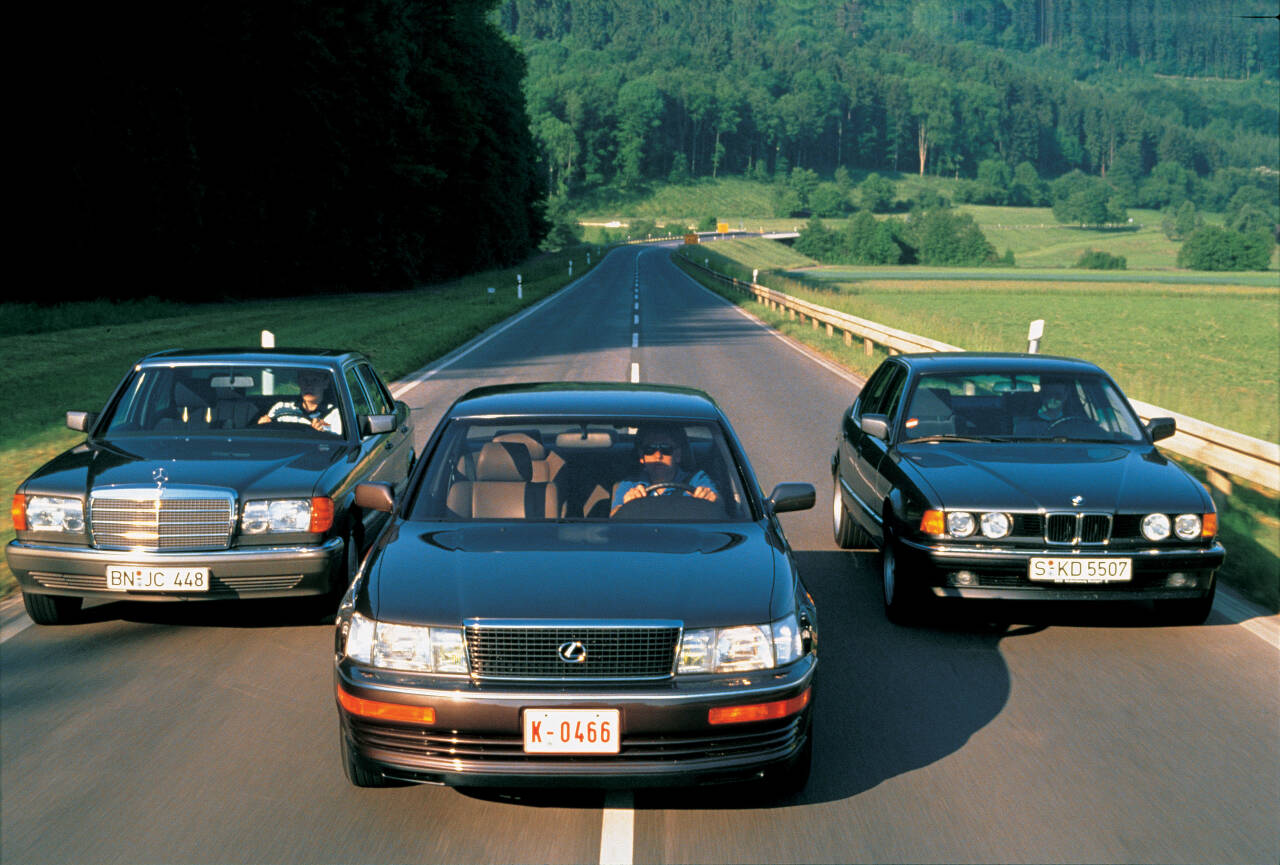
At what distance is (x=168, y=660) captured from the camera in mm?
6555

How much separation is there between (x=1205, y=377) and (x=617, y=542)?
90.6 ft

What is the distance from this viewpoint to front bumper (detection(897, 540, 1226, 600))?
23.0 feet

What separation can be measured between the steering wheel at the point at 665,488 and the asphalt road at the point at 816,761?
1.14 m

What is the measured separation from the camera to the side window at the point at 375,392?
9539mm

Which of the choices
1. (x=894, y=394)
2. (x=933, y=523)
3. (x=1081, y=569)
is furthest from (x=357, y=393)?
(x=1081, y=569)

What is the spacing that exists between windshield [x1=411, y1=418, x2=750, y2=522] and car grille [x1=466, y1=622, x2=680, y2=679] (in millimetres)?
1123

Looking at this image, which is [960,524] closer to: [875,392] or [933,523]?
[933,523]

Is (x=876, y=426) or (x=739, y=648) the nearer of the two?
(x=739, y=648)

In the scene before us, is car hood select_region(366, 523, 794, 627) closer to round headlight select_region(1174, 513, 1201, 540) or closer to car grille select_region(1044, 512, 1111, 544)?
car grille select_region(1044, 512, 1111, 544)

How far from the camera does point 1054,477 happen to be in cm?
744

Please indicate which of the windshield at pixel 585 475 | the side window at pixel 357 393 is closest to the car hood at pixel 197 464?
the side window at pixel 357 393

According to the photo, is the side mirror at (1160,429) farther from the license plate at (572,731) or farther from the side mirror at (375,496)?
the license plate at (572,731)

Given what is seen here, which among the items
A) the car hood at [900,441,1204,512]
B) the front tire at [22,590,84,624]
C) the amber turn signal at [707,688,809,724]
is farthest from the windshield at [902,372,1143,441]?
the front tire at [22,590,84,624]

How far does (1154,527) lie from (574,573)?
12.6ft
